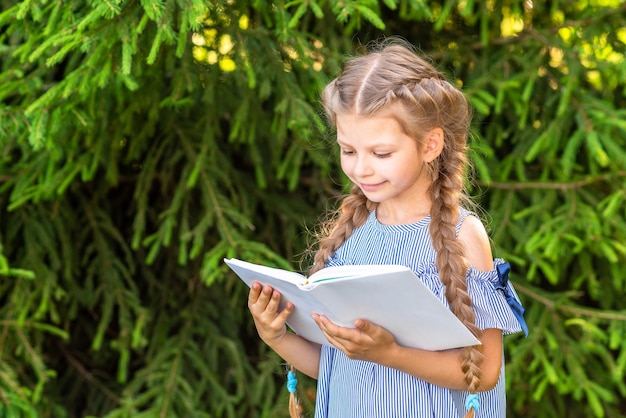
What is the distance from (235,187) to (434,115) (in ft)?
5.36

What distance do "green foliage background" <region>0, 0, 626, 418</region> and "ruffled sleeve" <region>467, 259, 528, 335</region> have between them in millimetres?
1025

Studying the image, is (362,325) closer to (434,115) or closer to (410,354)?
(410,354)

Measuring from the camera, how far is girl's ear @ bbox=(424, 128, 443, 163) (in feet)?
5.27

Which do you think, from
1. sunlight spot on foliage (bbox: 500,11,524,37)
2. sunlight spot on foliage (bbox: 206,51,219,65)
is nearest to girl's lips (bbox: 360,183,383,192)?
sunlight spot on foliage (bbox: 206,51,219,65)

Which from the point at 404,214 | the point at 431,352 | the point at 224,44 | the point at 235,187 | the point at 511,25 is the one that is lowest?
the point at 235,187

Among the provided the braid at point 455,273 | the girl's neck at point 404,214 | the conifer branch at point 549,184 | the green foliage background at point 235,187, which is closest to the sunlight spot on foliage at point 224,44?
the green foliage background at point 235,187

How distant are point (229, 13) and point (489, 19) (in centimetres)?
97

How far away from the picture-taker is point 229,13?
8.45ft

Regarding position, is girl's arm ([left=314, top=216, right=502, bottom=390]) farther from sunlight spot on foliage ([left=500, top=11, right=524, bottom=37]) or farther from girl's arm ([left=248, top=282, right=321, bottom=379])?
sunlight spot on foliage ([left=500, top=11, right=524, bottom=37])

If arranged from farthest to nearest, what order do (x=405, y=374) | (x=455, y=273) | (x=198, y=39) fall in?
(x=198, y=39)
(x=405, y=374)
(x=455, y=273)

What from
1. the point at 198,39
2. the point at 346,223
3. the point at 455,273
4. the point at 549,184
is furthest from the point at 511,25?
the point at 455,273

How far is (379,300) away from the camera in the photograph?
144 centimetres

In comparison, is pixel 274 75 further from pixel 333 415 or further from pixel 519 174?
pixel 333 415

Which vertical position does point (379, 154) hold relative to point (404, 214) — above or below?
above
